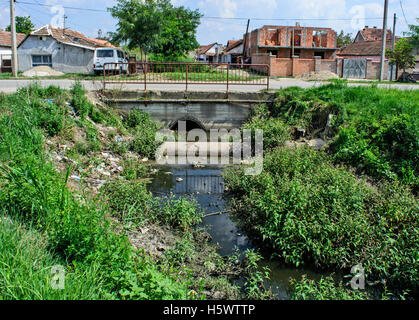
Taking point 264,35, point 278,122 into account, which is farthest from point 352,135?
point 264,35

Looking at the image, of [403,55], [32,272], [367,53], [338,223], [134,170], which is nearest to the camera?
[32,272]

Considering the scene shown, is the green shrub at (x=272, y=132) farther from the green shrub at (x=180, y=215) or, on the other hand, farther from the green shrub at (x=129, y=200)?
the green shrub at (x=129, y=200)

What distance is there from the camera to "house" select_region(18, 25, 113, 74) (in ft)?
94.2

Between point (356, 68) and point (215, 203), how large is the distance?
1047 inches

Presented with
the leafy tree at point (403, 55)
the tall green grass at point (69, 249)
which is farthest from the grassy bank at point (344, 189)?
the leafy tree at point (403, 55)

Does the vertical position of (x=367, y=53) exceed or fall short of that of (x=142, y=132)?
it exceeds it

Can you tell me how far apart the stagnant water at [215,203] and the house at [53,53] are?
20775 mm

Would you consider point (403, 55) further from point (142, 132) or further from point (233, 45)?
point (233, 45)

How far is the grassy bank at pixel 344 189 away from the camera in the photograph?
5.84 meters

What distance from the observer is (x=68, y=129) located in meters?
10.4

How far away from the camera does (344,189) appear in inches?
283

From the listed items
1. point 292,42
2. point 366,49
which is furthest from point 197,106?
point 366,49

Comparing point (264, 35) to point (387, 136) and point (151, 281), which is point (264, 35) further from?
point (151, 281)

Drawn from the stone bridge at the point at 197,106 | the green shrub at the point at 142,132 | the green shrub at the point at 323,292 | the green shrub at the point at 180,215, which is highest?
the stone bridge at the point at 197,106
